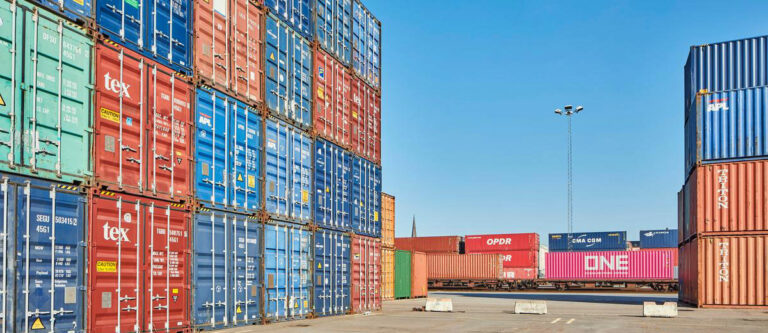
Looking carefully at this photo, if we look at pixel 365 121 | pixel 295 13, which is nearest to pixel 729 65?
pixel 365 121

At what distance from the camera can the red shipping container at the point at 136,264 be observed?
12484 millimetres

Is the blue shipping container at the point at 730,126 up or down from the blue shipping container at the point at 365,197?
up

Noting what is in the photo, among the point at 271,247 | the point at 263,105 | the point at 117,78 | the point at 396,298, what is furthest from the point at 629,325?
the point at 396,298

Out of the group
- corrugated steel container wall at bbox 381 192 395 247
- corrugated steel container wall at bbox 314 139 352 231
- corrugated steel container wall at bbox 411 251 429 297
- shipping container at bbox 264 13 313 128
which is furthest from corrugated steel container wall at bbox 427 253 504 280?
shipping container at bbox 264 13 313 128

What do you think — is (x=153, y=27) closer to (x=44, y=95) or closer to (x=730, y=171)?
(x=44, y=95)

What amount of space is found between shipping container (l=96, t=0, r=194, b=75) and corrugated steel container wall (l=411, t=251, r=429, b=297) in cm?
2898

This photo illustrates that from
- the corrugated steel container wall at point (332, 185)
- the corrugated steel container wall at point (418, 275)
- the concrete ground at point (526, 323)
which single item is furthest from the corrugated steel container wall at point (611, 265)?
the corrugated steel container wall at point (332, 185)

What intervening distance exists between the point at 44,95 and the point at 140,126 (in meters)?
2.35

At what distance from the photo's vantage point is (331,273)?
2212 centimetres

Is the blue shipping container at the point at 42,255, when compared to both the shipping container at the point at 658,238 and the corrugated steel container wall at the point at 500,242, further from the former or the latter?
the shipping container at the point at 658,238

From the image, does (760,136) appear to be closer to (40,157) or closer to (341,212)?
(341,212)

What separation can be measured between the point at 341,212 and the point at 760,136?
1764 centimetres

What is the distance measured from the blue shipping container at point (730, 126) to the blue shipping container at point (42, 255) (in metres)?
25.3

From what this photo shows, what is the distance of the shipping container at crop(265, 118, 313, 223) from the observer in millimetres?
18500
